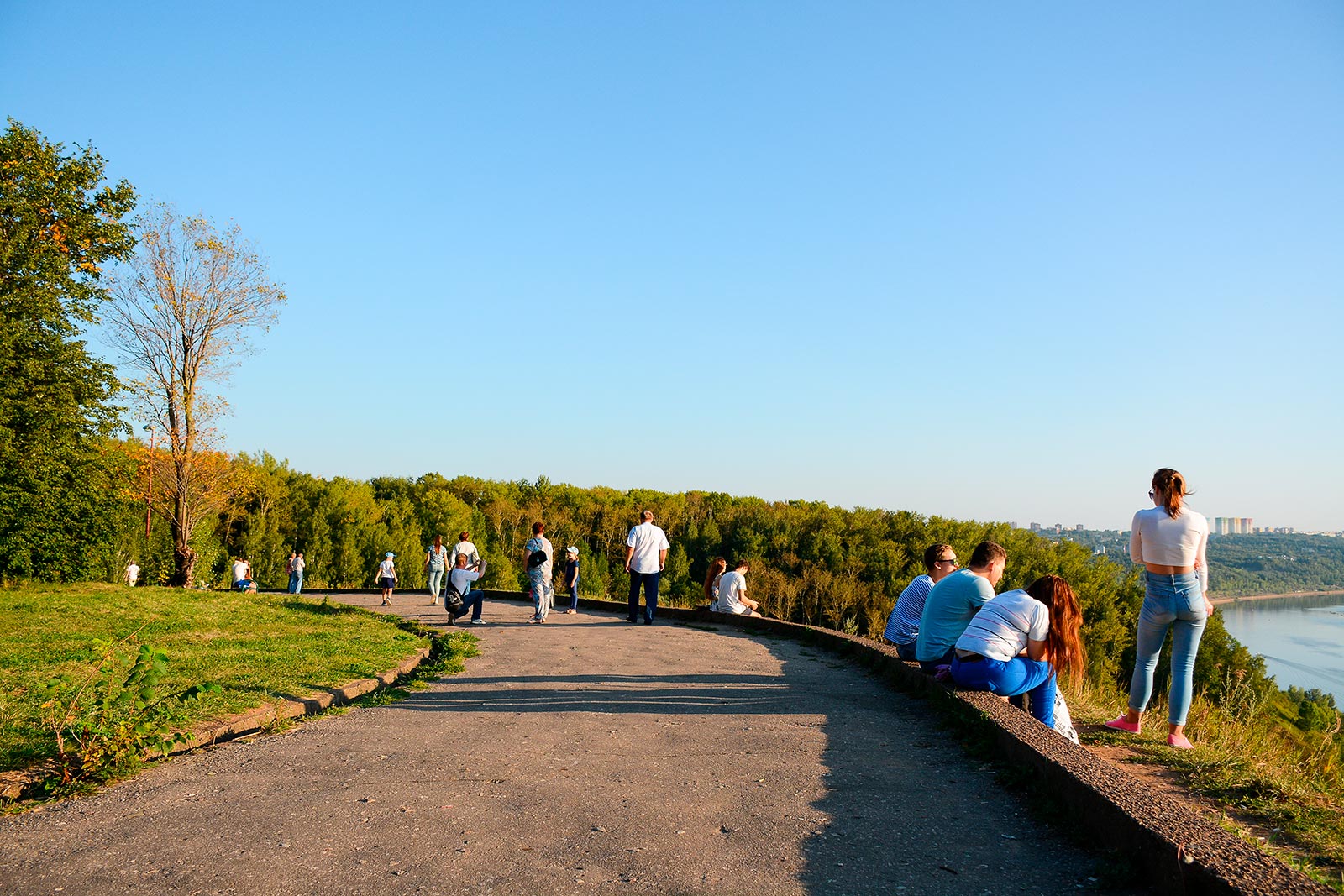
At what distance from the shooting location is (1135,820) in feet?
12.3

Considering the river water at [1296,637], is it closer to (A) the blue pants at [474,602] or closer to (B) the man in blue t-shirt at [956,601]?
(A) the blue pants at [474,602]

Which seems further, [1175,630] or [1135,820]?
[1175,630]

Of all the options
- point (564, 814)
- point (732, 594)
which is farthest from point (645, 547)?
point (564, 814)

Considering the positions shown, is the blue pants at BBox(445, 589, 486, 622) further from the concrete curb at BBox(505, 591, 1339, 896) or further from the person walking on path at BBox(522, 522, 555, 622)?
the concrete curb at BBox(505, 591, 1339, 896)

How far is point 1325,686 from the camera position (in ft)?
256

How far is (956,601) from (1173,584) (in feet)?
5.34

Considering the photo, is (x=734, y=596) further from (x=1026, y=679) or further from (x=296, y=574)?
(x=296, y=574)

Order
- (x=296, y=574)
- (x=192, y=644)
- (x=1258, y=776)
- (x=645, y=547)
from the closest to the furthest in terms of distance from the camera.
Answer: (x=1258, y=776)
(x=192, y=644)
(x=645, y=547)
(x=296, y=574)

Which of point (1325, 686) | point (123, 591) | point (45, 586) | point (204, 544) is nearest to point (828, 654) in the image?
point (123, 591)

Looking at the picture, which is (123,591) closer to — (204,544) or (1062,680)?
(1062,680)

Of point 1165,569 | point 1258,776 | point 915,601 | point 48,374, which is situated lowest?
point 1258,776

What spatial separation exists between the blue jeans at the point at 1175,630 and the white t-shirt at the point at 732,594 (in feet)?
28.6

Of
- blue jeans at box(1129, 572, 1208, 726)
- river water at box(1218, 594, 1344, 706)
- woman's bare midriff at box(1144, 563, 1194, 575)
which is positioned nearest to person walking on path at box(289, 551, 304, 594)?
blue jeans at box(1129, 572, 1208, 726)

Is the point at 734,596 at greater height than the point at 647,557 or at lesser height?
lesser
